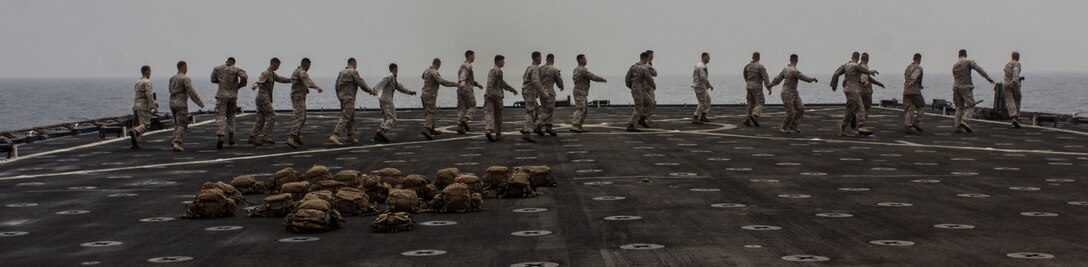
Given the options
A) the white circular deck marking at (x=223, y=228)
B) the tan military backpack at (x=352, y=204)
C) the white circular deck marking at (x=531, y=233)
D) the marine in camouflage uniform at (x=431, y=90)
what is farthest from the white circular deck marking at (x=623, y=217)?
the marine in camouflage uniform at (x=431, y=90)

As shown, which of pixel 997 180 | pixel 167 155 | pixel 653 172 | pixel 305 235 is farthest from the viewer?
pixel 167 155

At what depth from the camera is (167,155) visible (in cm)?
2373

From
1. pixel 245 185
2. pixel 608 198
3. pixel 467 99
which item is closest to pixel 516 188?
pixel 608 198

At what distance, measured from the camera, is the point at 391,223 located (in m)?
11.3

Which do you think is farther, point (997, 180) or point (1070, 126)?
point (1070, 126)

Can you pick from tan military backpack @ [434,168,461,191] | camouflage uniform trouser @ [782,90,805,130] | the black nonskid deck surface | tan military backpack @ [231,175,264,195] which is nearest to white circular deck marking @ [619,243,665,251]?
the black nonskid deck surface

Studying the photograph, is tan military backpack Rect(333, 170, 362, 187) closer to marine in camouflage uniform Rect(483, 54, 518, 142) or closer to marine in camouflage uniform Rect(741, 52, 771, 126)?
marine in camouflage uniform Rect(483, 54, 518, 142)

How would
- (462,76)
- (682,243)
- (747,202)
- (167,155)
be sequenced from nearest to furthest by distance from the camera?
(682,243) < (747,202) < (167,155) < (462,76)

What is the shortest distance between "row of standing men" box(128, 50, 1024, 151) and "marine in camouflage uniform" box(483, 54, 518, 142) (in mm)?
23

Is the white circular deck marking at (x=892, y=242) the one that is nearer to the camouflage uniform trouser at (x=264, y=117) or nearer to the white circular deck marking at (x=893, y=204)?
the white circular deck marking at (x=893, y=204)

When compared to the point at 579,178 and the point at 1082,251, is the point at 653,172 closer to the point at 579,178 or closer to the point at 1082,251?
the point at 579,178

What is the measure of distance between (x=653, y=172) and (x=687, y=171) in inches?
21.6

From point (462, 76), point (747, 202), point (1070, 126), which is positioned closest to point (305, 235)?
point (747, 202)

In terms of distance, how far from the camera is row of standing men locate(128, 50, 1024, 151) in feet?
87.6
